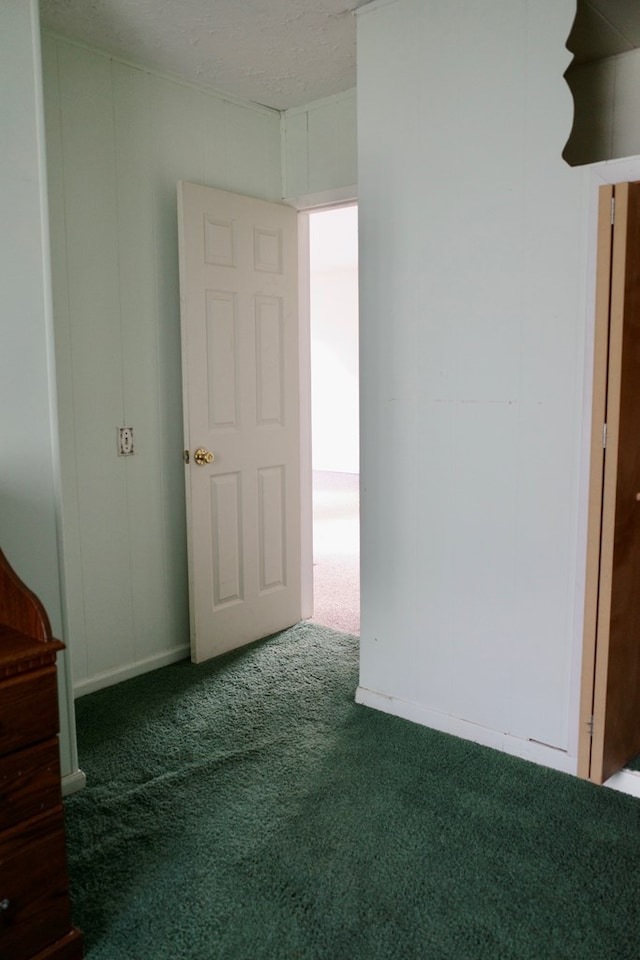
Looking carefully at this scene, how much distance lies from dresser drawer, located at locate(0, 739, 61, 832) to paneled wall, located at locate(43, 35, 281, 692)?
142 cm

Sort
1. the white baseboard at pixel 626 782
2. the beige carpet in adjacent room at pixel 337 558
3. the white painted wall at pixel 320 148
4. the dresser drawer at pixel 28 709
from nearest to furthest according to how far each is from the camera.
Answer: the dresser drawer at pixel 28 709
the white baseboard at pixel 626 782
the white painted wall at pixel 320 148
the beige carpet in adjacent room at pixel 337 558

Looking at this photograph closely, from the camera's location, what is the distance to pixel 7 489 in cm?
213

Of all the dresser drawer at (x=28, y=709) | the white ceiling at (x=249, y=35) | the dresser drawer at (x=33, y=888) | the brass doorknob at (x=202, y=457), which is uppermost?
the white ceiling at (x=249, y=35)

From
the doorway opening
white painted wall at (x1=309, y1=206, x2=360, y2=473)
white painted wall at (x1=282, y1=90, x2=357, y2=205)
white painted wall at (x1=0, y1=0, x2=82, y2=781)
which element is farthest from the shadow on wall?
white painted wall at (x1=309, y1=206, x2=360, y2=473)

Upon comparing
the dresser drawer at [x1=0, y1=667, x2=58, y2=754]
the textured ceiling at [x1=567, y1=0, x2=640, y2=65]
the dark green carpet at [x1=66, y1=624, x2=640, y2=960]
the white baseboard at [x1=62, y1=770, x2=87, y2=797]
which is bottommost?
the dark green carpet at [x1=66, y1=624, x2=640, y2=960]

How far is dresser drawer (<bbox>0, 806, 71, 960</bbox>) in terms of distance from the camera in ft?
5.09

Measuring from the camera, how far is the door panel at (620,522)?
7.04ft

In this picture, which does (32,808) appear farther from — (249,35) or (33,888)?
(249,35)

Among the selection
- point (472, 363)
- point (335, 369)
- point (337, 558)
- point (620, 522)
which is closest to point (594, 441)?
point (620, 522)

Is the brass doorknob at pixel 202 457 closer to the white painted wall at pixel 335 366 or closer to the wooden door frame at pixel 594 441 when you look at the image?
the wooden door frame at pixel 594 441

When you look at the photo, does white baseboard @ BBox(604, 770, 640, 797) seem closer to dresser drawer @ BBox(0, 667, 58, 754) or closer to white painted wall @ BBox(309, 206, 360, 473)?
dresser drawer @ BBox(0, 667, 58, 754)

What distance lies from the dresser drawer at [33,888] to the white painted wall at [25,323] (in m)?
0.80

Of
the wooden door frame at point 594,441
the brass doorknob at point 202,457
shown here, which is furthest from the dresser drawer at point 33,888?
the brass doorknob at point 202,457

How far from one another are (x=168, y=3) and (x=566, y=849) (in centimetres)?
296
